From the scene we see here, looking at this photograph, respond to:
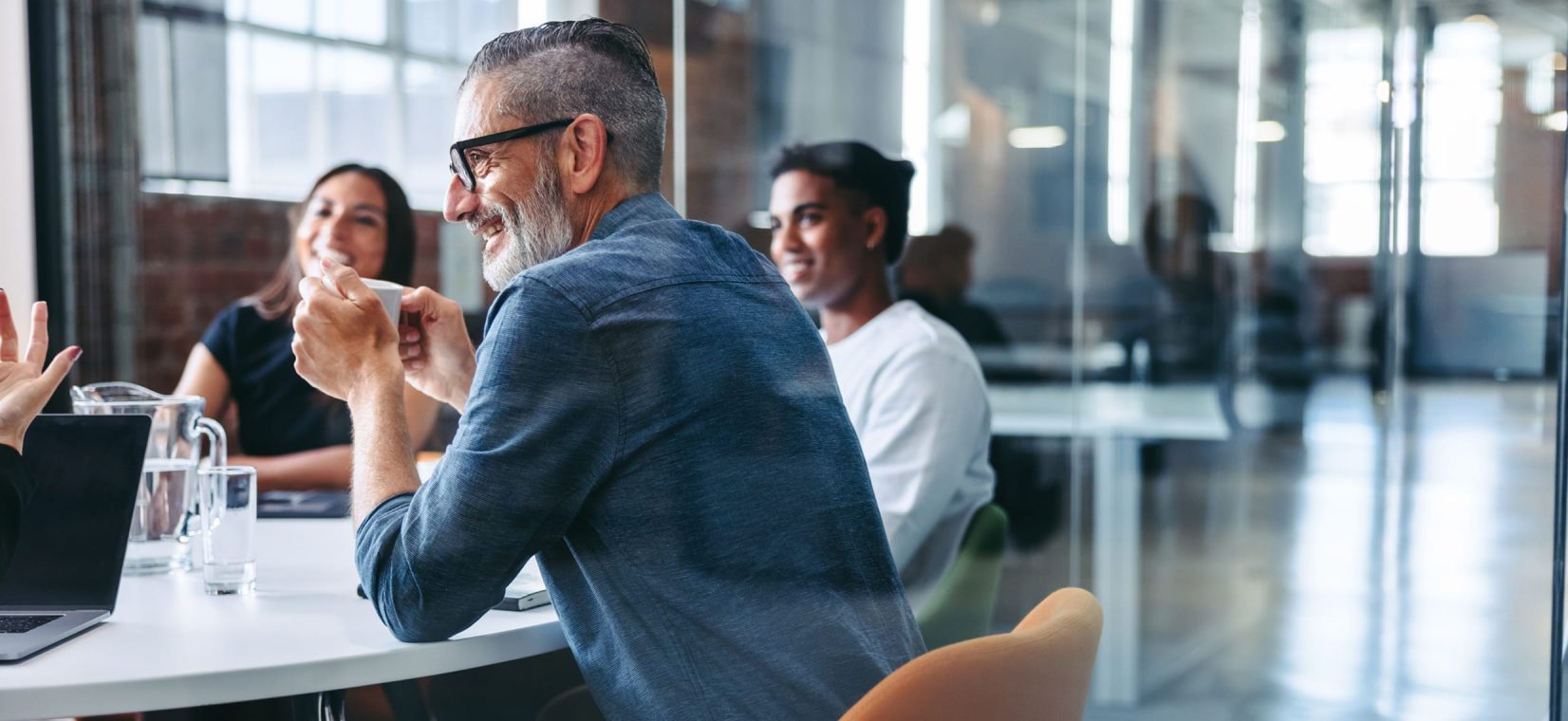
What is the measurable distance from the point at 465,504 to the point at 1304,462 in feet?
7.15

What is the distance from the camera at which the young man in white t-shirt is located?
2.31 m

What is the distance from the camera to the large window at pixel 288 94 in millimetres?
3598

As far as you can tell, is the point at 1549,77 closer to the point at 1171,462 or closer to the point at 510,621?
the point at 1171,462

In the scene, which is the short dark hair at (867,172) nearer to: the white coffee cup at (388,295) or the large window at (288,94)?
the large window at (288,94)

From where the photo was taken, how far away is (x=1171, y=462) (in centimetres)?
315

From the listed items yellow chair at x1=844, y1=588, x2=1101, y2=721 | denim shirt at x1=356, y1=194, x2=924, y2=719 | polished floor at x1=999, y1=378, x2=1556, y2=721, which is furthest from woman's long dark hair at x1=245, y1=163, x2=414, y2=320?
yellow chair at x1=844, y1=588, x2=1101, y2=721

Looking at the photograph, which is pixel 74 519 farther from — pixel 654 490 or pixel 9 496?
pixel 654 490

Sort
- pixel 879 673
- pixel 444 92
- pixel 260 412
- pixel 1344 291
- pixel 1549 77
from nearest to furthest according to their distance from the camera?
1. pixel 879 673
2. pixel 1549 77
3. pixel 1344 291
4. pixel 260 412
5. pixel 444 92

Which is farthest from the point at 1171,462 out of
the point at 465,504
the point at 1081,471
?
the point at 465,504

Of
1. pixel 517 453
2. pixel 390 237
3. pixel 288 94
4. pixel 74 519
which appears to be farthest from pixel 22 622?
pixel 288 94

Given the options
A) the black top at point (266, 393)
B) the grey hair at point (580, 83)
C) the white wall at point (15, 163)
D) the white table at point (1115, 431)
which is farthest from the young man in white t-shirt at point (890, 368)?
the white wall at point (15, 163)

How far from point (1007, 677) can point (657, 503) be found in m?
0.35

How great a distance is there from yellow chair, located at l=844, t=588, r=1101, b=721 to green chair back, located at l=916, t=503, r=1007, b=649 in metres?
0.77

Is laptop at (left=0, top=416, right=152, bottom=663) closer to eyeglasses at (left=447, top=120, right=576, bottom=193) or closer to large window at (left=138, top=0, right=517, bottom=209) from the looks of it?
eyeglasses at (left=447, top=120, right=576, bottom=193)
